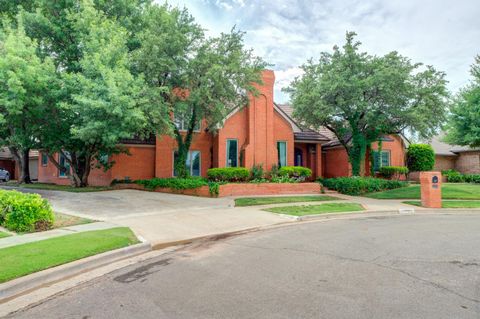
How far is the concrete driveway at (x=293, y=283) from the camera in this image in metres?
4.17

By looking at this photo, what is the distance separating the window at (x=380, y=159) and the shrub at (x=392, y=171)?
0.54 meters

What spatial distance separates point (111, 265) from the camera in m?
6.41

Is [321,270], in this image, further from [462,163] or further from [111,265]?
[462,163]

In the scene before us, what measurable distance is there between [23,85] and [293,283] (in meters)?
14.3

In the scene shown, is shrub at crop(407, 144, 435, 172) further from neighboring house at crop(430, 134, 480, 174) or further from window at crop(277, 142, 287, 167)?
window at crop(277, 142, 287, 167)

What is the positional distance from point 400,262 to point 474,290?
1.57 meters

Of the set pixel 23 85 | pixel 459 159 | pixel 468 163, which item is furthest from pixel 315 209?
pixel 459 159

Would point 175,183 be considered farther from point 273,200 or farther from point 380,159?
point 380,159

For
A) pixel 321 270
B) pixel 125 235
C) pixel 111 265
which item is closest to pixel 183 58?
pixel 125 235

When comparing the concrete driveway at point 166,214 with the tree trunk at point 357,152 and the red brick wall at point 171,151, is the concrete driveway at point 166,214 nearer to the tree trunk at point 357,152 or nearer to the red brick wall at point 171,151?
the red brick wall at point 171,151

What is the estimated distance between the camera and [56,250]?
21.7ft

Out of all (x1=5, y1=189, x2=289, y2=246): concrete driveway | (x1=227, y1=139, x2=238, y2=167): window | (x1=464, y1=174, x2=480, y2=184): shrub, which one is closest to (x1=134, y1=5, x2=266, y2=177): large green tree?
(x1=227, y1=139, x2=238, y2=167): window

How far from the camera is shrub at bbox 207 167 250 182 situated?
1988 cm

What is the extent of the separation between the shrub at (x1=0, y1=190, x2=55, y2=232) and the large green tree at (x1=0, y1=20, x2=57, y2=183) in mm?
5730
